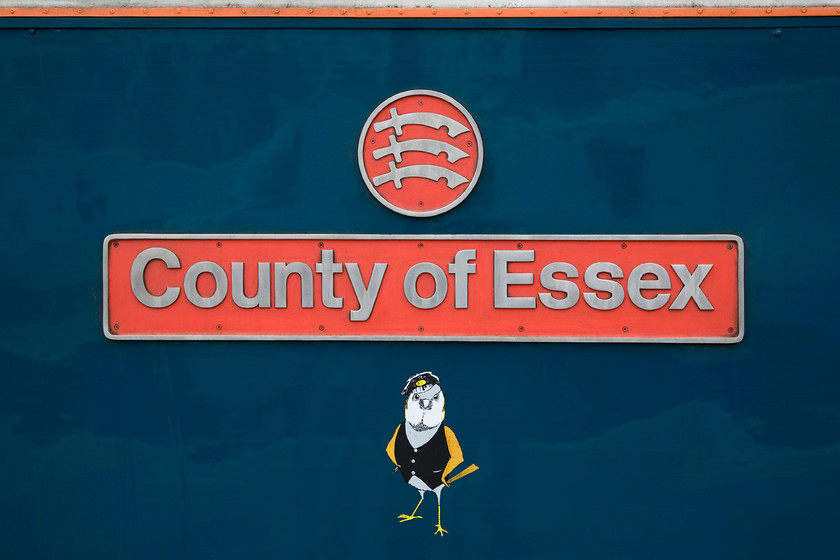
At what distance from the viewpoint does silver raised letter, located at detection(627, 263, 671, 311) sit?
1.82m

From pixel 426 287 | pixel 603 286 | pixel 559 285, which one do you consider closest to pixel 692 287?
pixel 603 286

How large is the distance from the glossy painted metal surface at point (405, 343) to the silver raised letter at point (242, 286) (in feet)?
0.39

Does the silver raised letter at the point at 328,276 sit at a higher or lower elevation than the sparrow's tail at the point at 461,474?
higher

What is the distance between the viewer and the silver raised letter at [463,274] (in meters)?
1.84

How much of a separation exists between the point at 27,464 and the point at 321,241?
115 cm

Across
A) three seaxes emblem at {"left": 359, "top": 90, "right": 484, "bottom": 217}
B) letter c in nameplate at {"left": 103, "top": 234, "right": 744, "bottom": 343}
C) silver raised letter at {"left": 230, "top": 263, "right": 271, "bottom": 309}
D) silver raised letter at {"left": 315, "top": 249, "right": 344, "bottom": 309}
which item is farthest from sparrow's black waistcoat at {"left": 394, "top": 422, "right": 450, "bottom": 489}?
three seaxes emblem at {"left": 359, "top": 90, "right": 484, "bottom": 217}

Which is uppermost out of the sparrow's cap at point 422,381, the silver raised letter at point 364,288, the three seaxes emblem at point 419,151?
the three seaxes emblem at point 419,151

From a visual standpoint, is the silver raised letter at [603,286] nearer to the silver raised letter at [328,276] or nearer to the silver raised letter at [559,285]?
the silver raised letter at [559,285]

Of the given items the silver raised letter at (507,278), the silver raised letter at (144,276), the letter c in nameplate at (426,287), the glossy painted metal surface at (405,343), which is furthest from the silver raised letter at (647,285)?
the silver raised letter at (144,276)

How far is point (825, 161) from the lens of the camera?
71.5 inches

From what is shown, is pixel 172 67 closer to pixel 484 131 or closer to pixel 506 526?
pixel 484 131

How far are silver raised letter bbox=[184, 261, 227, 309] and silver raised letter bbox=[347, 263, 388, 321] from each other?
1.27ft

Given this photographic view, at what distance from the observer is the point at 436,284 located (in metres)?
1.85

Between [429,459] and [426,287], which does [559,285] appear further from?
[429,459]
